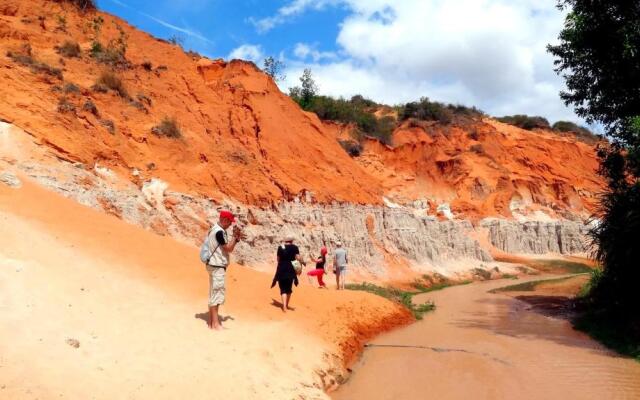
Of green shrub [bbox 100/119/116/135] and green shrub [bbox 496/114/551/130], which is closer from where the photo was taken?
green shrub [bbox 100/119/116/135]

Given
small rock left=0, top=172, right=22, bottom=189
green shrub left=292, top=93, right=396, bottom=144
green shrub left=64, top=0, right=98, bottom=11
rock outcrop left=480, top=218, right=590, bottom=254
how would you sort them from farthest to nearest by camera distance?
green shrub left=292, top=93, right=396, bottom=144 < rock outcrop left=480, top=218, right=590, bottom=254 < green shrub left=64, top=0, right=98, bottom=11 < small rock left=0, top=172, right=22, bottom=189

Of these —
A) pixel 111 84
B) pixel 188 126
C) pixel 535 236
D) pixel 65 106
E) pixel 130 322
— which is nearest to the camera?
pixel 130 322

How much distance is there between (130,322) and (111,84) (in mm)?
16870

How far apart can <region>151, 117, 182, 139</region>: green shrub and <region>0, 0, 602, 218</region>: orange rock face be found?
33 centimetres

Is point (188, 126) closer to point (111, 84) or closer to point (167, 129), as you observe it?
point (167, 129)

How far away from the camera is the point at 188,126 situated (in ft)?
74.6

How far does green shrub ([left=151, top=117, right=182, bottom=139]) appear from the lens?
2064cm

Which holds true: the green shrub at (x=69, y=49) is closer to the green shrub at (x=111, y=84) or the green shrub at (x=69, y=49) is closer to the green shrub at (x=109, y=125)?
the green shrub at (x=111, y=84)

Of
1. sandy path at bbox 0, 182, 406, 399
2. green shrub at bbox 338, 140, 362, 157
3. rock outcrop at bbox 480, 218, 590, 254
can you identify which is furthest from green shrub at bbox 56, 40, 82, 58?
rock outcrop at bbox 480, 218, 590, 254

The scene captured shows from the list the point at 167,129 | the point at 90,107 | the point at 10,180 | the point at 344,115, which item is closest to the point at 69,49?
the point at 90,107

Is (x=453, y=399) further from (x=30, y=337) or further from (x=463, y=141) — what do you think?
(x=463, y=141)

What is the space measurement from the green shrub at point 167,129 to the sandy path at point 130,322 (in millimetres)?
10618

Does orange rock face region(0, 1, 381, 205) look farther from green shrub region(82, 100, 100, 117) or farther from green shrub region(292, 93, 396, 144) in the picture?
green shrub region(292, 93, 396, 144)

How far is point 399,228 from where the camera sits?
93.5ft
